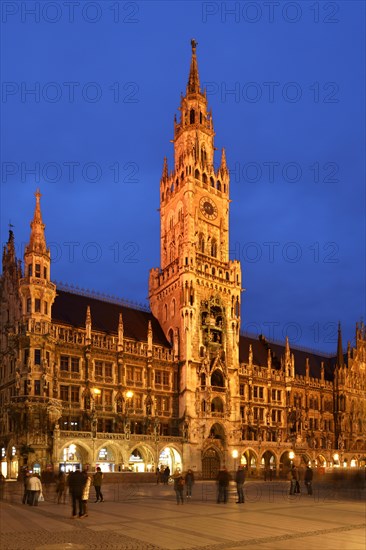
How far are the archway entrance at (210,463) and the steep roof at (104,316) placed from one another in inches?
539

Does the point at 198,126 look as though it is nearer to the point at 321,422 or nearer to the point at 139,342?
the point at 139,342

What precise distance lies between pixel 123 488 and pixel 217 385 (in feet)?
101

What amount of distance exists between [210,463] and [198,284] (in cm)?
2162

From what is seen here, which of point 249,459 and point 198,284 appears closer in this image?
point 198,284

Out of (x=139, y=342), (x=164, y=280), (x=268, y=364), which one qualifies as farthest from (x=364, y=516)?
(x=268, y=364)

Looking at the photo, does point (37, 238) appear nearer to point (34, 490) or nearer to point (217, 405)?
point (217, 405)

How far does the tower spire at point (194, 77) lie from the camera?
91.6 m

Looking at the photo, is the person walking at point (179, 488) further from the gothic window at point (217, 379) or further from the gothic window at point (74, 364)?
the gothic window at point (217, 379)

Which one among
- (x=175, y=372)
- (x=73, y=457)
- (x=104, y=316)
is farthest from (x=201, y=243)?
(x=73, y=457)

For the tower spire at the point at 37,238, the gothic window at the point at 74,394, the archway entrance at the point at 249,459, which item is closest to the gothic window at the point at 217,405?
the archway entrance at the point at 249,459

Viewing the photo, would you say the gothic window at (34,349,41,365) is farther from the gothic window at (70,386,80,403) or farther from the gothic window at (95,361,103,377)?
the gothic window at (95,361,103,377)

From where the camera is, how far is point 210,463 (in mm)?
74812

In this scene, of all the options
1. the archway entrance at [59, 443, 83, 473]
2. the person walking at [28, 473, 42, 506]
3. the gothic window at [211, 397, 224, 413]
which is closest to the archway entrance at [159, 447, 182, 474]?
the gothic window at [211, 397, 224, 413]

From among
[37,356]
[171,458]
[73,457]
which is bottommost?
[171,458]
